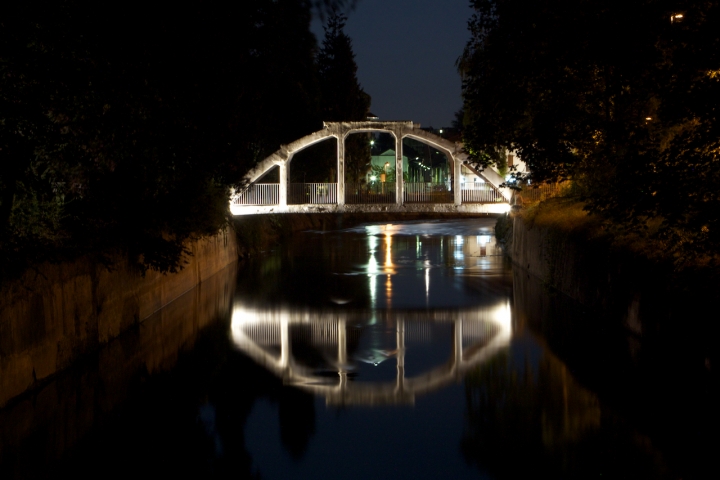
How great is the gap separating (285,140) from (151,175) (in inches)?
1377

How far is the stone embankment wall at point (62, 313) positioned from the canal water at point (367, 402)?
384 millimetres

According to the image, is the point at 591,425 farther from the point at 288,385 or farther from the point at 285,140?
the point at 285,140

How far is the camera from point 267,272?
Answer: 3684 centimetres

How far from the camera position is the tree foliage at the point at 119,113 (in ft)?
43.7

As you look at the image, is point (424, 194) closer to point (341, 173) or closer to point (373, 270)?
point (341, 173)

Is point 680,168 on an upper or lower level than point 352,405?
upper

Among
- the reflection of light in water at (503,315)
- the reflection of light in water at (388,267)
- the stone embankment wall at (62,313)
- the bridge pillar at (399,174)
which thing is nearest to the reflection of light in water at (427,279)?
the reflection of light in water at (388,267)

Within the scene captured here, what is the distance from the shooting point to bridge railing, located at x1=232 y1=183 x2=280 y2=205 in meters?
44.0

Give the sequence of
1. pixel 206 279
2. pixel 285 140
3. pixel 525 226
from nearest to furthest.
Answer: pixel 206 279
pixel 525 226
pixel 285 140

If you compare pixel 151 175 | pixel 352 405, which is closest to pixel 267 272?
pixel 151 175

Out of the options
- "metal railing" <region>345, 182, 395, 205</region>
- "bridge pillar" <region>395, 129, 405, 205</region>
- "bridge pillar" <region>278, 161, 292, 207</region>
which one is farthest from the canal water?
"metal railing" <region>345, 182, 395, 205</region>

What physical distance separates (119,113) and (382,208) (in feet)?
88.9

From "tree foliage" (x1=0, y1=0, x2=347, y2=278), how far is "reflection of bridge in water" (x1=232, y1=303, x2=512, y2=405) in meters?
3.19

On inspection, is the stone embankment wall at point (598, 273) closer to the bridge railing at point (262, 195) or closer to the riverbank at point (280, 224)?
the bridge railing at point (262, 195)
